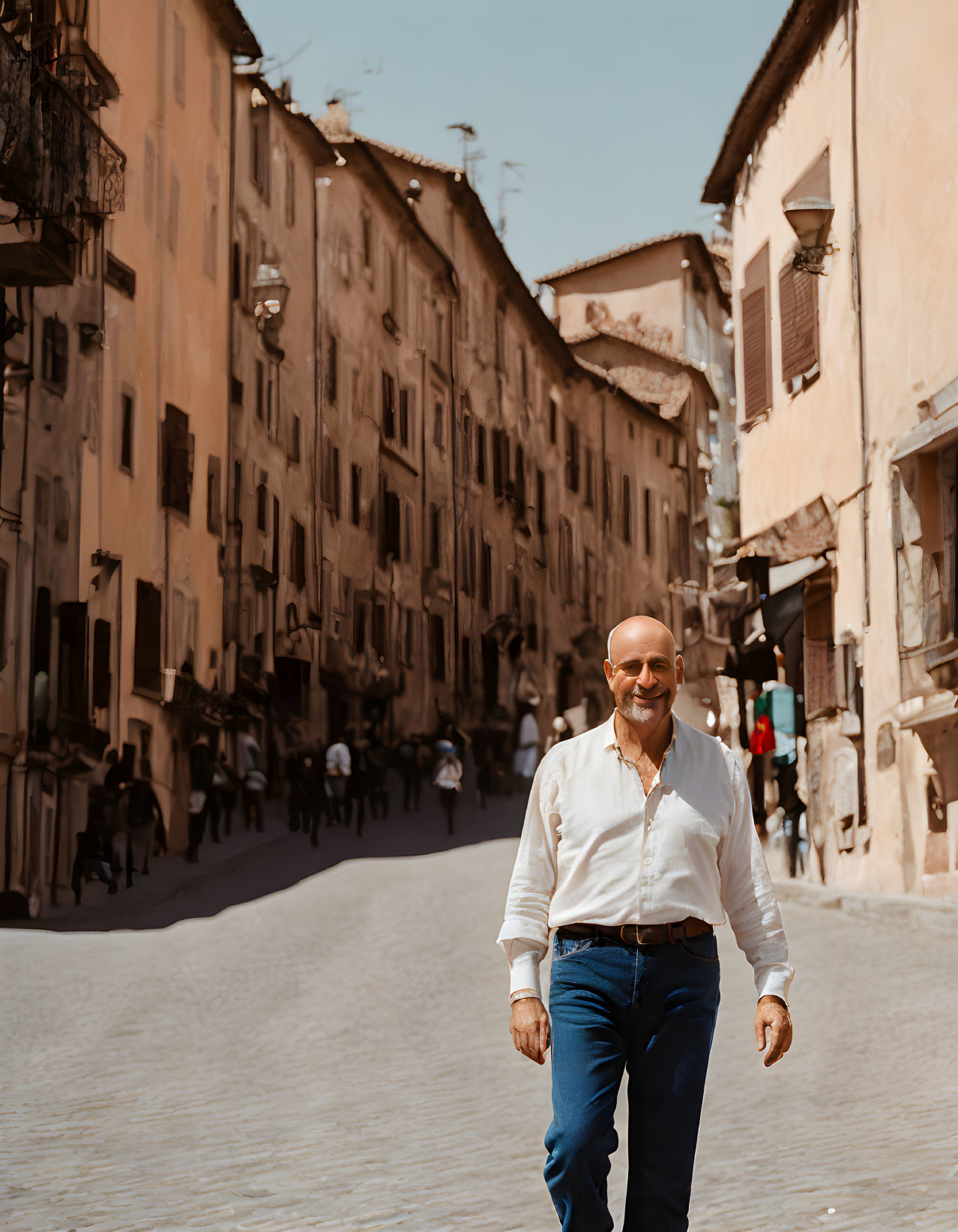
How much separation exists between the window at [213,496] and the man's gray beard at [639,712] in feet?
78.2

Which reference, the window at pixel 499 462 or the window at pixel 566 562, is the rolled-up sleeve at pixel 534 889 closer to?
the window at pixel 499 462

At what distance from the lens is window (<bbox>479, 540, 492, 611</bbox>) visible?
44.3 m

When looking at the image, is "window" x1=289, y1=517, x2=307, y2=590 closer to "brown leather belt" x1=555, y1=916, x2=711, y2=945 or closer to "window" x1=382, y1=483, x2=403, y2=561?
"window" x1=382, y1=483, x2=403, y2=561

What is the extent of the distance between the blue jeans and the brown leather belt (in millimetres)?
17

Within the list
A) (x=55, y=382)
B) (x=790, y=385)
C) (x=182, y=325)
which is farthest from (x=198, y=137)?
(x=790, y=385)

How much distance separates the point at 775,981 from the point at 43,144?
16729 mm

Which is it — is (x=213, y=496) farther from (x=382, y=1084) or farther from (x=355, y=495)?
(x=382, y=1084)

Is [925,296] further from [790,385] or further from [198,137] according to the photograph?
[198,137]

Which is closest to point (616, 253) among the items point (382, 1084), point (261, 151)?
point (261, 151)

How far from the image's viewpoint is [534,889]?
4230 mm

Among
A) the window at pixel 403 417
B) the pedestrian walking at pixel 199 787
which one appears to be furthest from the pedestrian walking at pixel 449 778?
the window at pixel 403 417

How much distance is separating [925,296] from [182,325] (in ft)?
41.6

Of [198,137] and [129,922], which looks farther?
[198,137]

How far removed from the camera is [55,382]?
21609 millimetres
